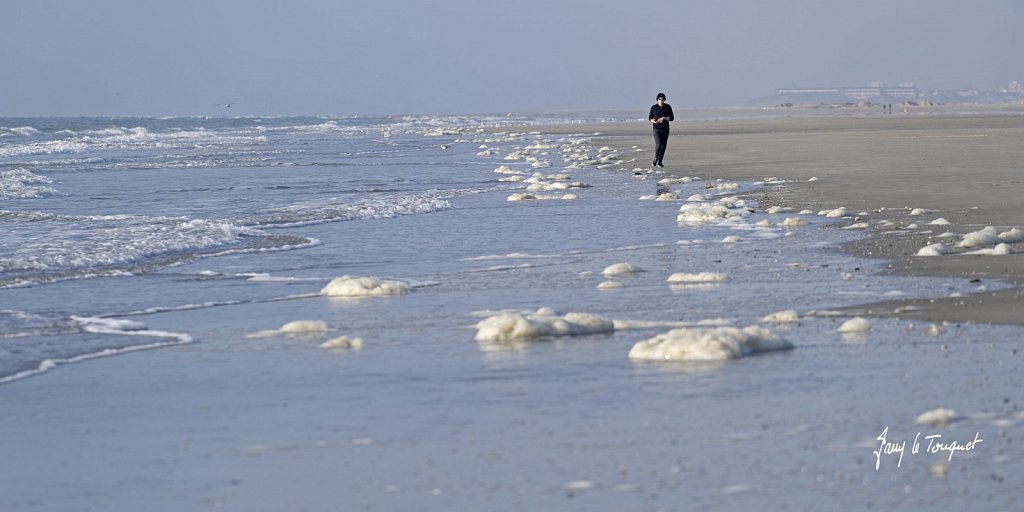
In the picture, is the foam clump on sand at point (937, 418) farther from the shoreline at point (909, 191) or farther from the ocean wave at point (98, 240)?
the ocean wave at point (98, 240)

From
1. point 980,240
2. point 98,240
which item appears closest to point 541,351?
point 980,240

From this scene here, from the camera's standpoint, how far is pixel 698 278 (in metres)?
10.2

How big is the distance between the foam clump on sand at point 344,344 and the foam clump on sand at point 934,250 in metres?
5.13

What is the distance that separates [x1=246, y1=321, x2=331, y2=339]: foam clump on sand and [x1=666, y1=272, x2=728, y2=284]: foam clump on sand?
2.87 meters

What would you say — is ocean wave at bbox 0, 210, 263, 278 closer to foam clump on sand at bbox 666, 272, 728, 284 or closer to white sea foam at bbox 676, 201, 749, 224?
white sea foam at bbox 676, 201, 749, 224

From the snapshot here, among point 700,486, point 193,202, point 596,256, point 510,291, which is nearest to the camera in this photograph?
point 700,486

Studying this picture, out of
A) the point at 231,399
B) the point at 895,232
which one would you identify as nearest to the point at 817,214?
the point at 895,232

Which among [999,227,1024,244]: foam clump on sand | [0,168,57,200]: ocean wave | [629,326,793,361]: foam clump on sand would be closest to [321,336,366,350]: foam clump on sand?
[629,326,793,361]: foam clump on sand

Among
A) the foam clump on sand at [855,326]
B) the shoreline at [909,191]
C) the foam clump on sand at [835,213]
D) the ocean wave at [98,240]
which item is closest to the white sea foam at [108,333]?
the ocean wave at [98,240]

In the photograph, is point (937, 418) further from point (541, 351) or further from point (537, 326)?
point (537, 326)

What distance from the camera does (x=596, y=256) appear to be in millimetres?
12516

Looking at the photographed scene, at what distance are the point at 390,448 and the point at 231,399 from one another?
1397 millimetres

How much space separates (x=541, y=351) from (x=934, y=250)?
4.81 m

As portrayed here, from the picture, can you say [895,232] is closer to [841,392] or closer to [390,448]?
[841,392]
